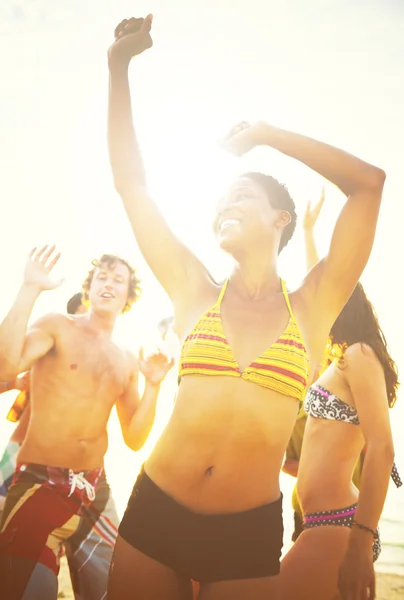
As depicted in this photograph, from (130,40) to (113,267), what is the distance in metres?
3.00

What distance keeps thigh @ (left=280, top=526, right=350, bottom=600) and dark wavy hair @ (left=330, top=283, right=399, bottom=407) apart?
108 cm

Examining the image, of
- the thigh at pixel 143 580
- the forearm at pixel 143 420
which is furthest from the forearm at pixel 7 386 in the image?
the thigh at pixel 143 580

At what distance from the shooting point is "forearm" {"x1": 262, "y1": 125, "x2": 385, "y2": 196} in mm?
2100

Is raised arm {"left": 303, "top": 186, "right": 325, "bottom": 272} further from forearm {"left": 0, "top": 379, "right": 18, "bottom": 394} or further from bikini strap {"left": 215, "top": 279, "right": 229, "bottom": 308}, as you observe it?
forearm {"left": 0, "top": 379, "right": 18, "bottom": 394}

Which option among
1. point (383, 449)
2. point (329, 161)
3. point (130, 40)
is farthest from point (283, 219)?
point (383, 449)

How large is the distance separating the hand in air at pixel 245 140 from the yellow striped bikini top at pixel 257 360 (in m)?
0.91

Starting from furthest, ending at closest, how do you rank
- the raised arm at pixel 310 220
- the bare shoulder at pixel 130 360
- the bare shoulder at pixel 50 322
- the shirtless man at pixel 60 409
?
1. the bare shoulder at pixel 130 360
2. the raised arm at pixel 310 220
3. the bare shoulder at pixel 50 322
4. the shirtless man at pixel 60 409

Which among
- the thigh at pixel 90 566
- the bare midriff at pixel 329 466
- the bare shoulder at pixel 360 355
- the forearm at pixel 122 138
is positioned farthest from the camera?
the thigh at pixel 90 566

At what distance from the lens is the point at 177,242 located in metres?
2.24

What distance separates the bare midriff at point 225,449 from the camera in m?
1.80

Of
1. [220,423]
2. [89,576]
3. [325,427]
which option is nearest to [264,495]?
[220,423]

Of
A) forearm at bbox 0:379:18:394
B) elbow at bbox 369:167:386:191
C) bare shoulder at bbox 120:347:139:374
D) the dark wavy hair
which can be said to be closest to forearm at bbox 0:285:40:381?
bare shoulder at bbox 120:347:139:374

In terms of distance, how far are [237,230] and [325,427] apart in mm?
1505

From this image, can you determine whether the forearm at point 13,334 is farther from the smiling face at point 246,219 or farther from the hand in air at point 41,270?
the smiling face at point 246,219
